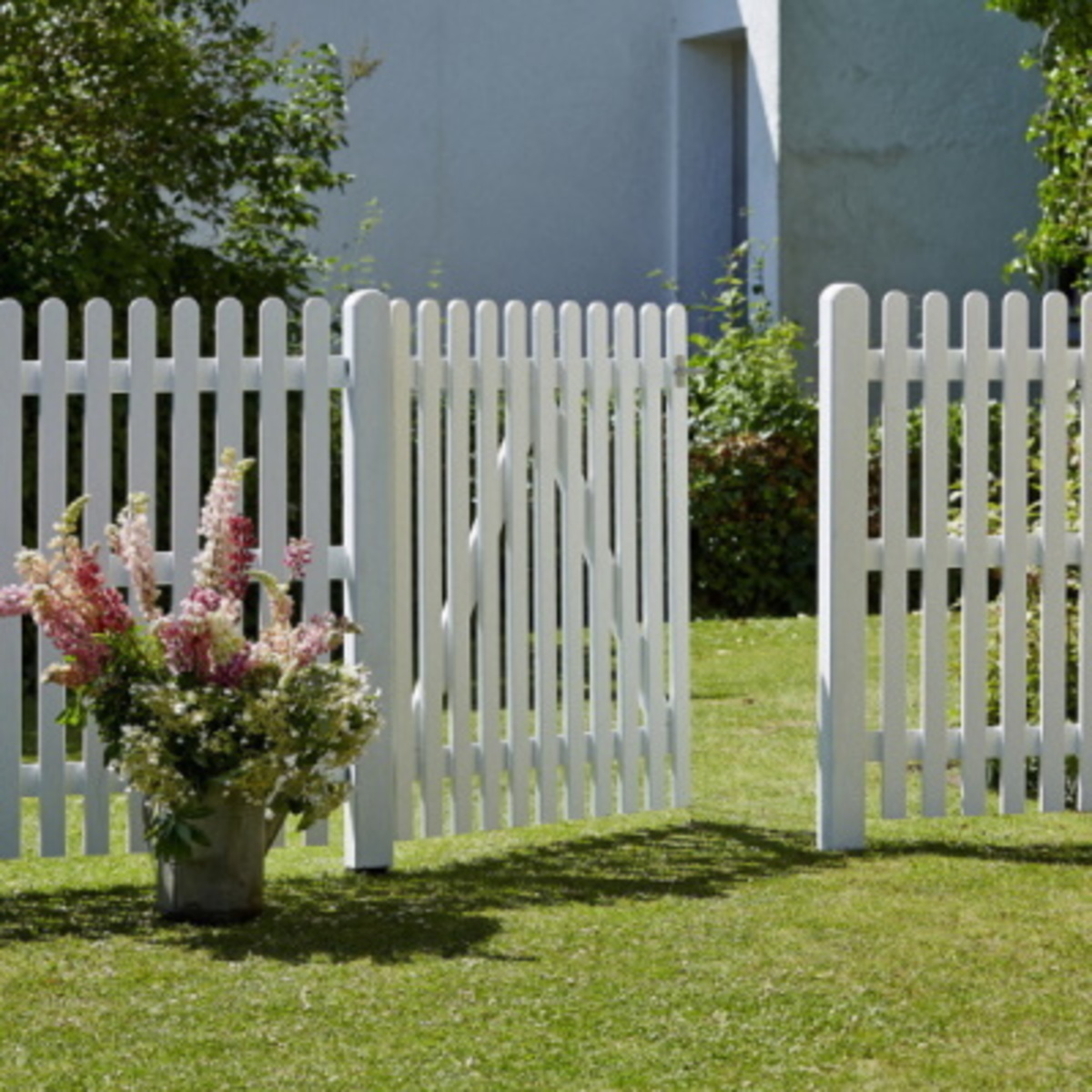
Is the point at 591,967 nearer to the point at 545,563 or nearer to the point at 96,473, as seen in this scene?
the point at 545,563

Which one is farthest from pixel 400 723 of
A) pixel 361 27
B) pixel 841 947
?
pixel 361 27

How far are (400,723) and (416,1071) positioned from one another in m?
2.38

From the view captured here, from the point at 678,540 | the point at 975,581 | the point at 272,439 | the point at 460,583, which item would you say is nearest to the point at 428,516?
the point at 460,583

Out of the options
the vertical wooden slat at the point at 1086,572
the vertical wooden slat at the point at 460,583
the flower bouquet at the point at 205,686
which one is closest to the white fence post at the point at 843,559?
the vertical wooden slat at the point at 1086,572

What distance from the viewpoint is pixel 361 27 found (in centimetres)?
1762

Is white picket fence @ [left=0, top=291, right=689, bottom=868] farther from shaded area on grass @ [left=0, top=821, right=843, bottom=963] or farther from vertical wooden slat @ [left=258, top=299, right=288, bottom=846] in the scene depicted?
shaded area on grass @ [left=0, top=821, right=843, bottom=963]

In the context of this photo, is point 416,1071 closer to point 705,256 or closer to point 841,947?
point 841,947

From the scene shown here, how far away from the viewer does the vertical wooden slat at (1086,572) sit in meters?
7.98

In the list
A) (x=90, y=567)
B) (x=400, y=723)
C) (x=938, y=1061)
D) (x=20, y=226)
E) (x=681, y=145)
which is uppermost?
(x=681, y=145)

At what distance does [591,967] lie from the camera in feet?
19.9

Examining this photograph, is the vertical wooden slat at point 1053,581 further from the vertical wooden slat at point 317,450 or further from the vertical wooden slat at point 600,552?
the vertical wooden slat at point 317,450

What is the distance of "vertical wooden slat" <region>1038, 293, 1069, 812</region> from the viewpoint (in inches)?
313

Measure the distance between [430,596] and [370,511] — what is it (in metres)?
0.40

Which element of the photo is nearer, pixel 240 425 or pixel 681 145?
pixel 240 425
